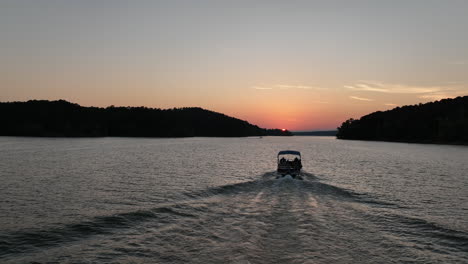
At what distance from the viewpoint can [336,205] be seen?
27.7 meters

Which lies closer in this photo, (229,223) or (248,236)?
(248,236)

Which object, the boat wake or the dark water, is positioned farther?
the dark water

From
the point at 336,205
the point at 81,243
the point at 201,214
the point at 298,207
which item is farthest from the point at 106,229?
the point at 336,205

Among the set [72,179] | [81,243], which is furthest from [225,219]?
[72,179]

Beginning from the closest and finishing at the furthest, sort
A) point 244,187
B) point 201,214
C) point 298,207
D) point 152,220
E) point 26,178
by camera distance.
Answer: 1. point 152,220
2. point 201,214
3. point 298,207
4. point 244,187
5. point 26,178

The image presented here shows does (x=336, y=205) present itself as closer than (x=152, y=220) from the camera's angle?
No

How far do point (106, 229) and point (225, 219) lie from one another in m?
7.95

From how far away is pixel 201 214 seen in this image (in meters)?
24.0

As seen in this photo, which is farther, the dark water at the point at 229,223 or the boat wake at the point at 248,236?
the dark water at the point at 229,223

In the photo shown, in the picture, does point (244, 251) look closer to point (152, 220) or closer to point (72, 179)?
point (152, 220)

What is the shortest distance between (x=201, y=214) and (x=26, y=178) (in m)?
29.9

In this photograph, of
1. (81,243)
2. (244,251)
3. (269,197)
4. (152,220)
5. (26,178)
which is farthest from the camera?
(26,178)

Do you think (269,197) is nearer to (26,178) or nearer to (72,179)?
(72,179)

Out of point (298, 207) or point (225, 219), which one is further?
point (298, 207)
